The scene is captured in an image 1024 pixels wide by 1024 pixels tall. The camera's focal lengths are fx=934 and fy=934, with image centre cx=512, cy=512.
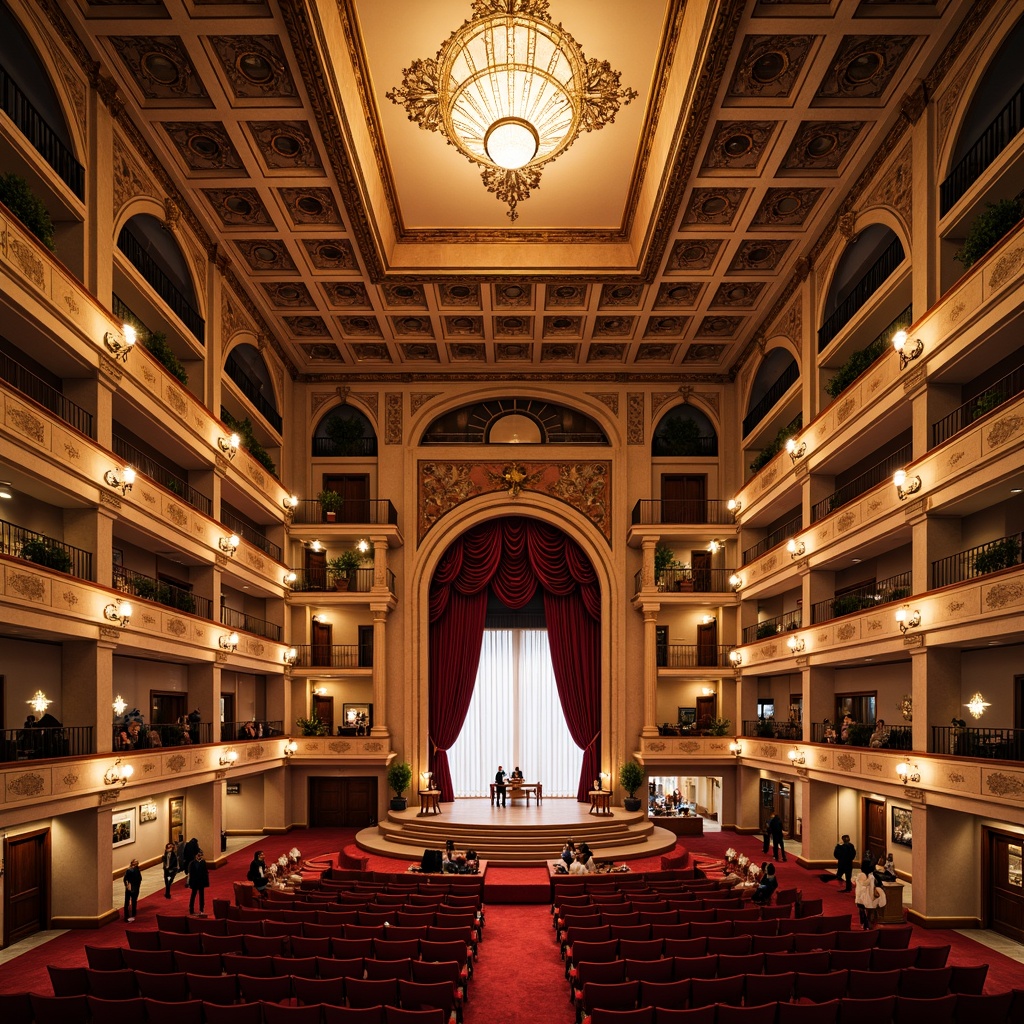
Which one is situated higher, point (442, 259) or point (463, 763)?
point (442, 259)

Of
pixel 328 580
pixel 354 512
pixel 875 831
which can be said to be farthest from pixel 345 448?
pixel 875 831

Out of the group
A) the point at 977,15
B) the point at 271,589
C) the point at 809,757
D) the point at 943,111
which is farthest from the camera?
the point at 271,589

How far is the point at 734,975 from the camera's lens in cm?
1083

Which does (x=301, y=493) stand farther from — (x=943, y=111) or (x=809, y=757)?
(x=943, y=111)

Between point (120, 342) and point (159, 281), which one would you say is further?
point (159, 281)

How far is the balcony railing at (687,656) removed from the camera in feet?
93.8

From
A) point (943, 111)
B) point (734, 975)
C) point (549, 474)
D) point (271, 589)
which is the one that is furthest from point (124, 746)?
point (943, 111)

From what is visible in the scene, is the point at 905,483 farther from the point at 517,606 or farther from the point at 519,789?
the point at 519,789

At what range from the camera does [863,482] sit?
2089cm

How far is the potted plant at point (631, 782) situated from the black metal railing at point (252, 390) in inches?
560

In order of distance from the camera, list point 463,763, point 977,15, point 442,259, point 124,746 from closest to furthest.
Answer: point 977,15 → point 124,746 → point 442,259 → point 463,763

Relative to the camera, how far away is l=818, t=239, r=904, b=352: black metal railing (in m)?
18.4

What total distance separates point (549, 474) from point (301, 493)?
305 inches

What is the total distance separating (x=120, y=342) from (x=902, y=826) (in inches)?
693
